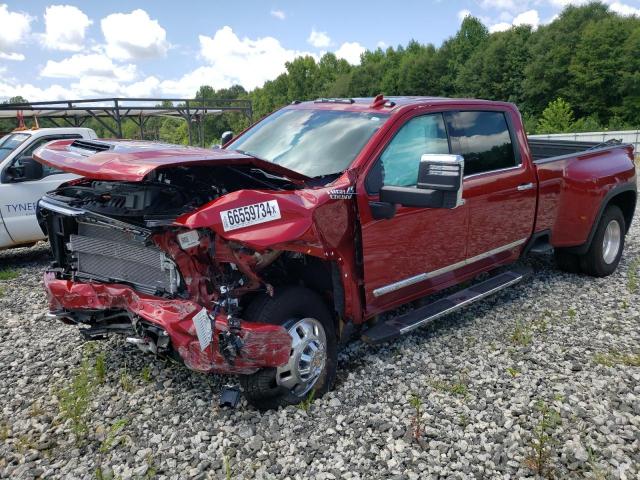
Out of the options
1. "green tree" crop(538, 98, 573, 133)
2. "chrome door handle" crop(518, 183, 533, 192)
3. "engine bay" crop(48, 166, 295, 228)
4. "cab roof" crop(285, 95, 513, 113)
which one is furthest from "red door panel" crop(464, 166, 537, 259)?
"green tree" crop(538, 98, 573, 133)

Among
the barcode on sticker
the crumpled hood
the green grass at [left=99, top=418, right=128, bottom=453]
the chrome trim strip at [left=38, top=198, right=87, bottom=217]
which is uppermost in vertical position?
the crumpled hood

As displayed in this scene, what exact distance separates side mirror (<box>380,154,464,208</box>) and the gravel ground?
1279 mm

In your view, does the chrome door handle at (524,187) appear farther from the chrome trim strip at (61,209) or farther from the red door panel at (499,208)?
the chrome trim strip at (61,209)

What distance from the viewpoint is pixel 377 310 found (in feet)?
12.4

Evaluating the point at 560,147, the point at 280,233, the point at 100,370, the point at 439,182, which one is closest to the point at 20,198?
the point at 100,370

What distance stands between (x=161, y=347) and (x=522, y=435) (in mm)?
2167

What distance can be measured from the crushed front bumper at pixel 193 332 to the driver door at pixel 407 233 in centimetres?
88

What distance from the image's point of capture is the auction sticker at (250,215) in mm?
2764

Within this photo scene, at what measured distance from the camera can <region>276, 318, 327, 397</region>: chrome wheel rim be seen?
3240 mm

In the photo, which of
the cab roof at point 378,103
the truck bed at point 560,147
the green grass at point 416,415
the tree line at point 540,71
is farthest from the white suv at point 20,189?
the tree line at point 540,71

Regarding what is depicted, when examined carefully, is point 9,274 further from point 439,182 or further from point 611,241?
point 611,241

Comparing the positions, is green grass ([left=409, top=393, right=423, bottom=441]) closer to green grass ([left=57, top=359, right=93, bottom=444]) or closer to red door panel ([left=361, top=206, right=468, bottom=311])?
red door panel ([left=361, top=206, right=468, bottom=311])

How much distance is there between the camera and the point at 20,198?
23.0 ft

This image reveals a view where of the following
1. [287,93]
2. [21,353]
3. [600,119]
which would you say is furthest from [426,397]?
[287,93]
